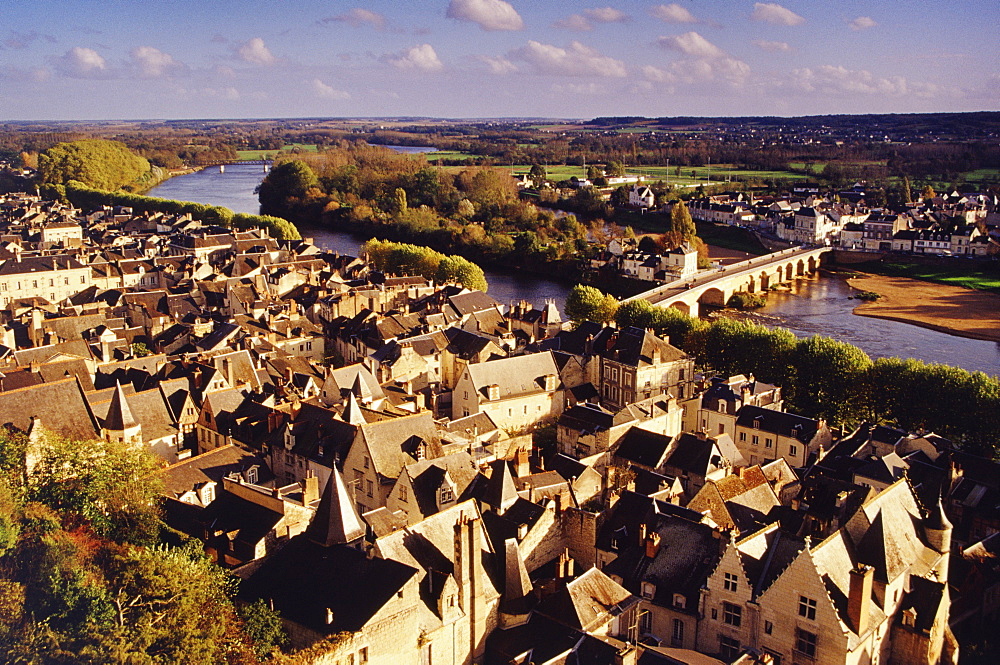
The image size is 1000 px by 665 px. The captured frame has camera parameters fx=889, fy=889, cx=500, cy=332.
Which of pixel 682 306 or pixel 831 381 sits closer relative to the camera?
pixel 831 381

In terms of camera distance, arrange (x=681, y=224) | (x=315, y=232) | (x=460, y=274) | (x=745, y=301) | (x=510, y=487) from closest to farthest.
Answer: (x=510, y=487)
(x=460, y=274)
(x=745, y=301)
(x=681, y=224)
(x=315, y=232)

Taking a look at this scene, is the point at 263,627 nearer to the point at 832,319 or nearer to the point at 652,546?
the point at 652,546

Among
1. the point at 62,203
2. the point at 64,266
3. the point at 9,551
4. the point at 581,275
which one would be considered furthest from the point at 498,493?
the point at 62,203

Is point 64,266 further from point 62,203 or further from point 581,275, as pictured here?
point 62,203

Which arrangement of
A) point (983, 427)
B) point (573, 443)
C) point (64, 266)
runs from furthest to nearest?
1. point (64, 266)
2. point (983, 427)
3. point (573, 443)

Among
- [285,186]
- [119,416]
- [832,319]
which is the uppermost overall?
[285,186]

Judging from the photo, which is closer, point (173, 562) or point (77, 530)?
point (173, 562)

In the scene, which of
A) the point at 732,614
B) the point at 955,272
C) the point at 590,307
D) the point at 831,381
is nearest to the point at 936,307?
the point at 955,272

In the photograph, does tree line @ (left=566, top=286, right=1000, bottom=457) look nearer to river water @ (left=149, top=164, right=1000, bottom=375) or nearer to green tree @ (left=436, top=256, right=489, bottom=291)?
river water @ (left=149, top=164, right=1000, bottom=375)
